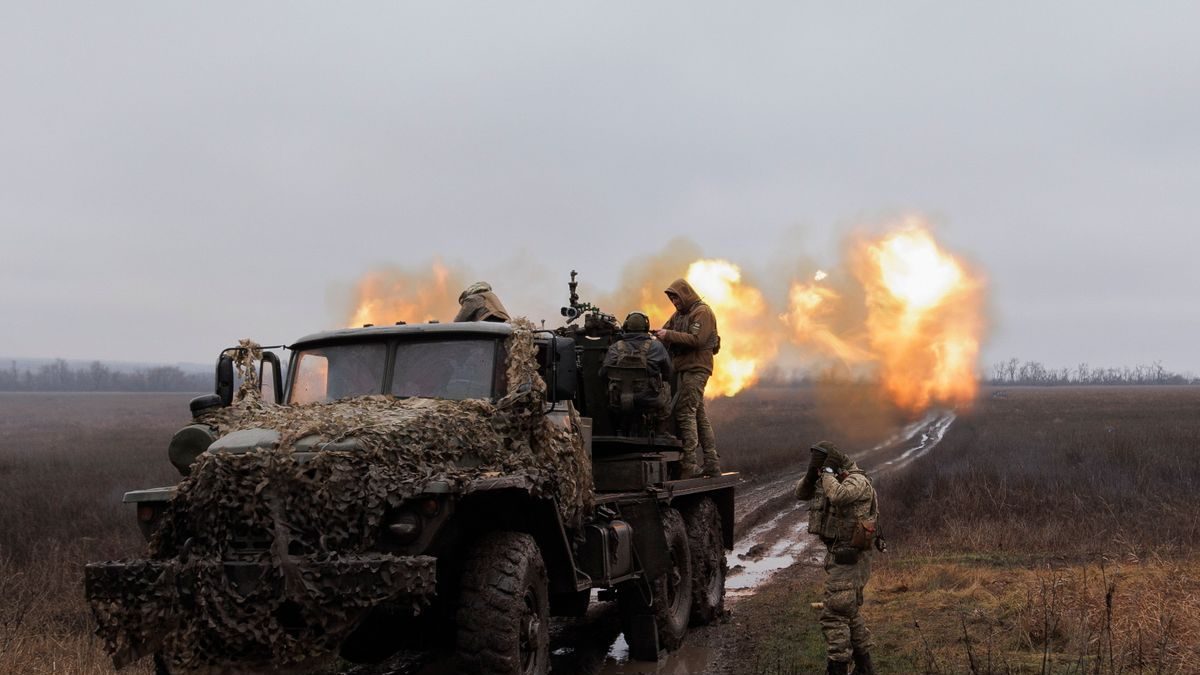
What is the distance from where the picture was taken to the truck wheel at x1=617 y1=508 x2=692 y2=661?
10.4 m

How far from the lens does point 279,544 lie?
22.0ft

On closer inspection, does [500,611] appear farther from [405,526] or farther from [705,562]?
[705,562]

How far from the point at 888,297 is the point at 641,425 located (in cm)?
1627

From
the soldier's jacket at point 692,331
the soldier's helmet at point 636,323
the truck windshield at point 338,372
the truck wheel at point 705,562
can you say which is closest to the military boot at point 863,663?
the truck wheel at point 705,562

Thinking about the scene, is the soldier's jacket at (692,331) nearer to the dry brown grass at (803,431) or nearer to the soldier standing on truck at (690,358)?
the soldier standing on truck at (690,358)

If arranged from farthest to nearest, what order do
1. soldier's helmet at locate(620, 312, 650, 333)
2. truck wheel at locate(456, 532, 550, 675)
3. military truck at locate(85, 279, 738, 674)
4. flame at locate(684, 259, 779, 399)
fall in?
flame at locate(684, 259, 779, 399)
soldier's helmet at locate(620, 312, 650, 333)
truck wheel at locate(456, 532, 550, 675)
military truck at locate(85, 279, 738, 674)

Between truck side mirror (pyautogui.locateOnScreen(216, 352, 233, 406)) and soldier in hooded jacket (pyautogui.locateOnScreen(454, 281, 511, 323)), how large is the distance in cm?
227

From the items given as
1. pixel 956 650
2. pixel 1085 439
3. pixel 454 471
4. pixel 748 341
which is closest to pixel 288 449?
pixel 454 471

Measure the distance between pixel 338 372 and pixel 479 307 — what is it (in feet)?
6.01

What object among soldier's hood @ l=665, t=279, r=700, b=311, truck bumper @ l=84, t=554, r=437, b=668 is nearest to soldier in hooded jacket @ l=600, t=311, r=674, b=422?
soldier's hood @ l=665, t=279, r=700, b=311

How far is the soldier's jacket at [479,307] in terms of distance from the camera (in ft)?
34.1

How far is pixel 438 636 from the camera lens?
7.96m

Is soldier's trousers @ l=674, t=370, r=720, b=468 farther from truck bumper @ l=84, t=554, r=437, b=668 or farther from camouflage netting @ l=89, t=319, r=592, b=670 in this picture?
truck bumper @ l=84, t=554, r=437, b=668

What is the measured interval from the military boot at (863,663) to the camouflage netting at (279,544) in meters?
3.72
